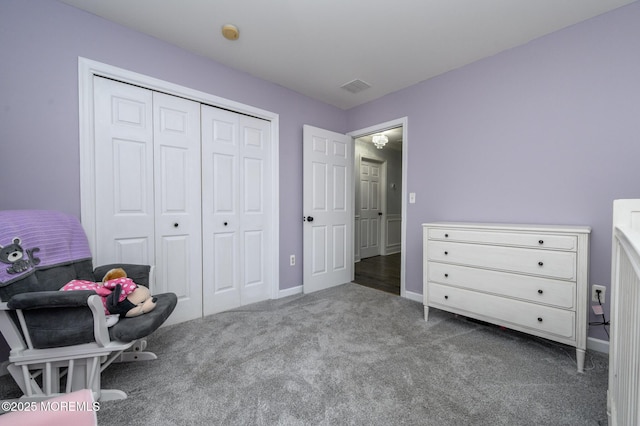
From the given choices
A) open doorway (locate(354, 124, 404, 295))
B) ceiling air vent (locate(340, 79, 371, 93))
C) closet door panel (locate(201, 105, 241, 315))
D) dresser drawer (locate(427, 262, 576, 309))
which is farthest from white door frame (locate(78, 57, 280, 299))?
open doorway (locate(354, 124, 404, 295))

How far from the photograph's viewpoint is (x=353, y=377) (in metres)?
1.54

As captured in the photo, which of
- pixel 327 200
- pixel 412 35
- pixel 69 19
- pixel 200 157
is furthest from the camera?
pixel 327 200

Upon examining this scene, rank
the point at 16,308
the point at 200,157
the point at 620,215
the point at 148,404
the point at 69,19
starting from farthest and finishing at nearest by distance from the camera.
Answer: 1. the point at 200,157
2. the point at 69,19
3. the point at 148,404
4. the point at 16,308
5. the point at 620,215

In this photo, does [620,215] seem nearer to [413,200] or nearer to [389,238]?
[413,200]

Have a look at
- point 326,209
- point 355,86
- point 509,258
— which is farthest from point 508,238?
point 355,86

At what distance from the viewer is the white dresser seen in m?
1.61

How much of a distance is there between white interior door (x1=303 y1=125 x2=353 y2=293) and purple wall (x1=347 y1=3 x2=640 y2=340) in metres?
0.92

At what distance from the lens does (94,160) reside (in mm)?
1896

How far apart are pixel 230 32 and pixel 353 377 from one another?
2621 millimetres

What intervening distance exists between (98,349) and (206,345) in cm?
75

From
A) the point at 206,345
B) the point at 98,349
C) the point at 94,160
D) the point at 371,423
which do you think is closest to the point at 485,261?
the point at 371,423

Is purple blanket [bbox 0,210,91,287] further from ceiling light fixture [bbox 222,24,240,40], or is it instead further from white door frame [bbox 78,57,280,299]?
ceiling light fixture [bbox 222,24,240,40]

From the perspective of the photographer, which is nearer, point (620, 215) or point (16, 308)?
point (620, 215)

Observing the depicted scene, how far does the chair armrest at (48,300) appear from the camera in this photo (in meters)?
1.19
